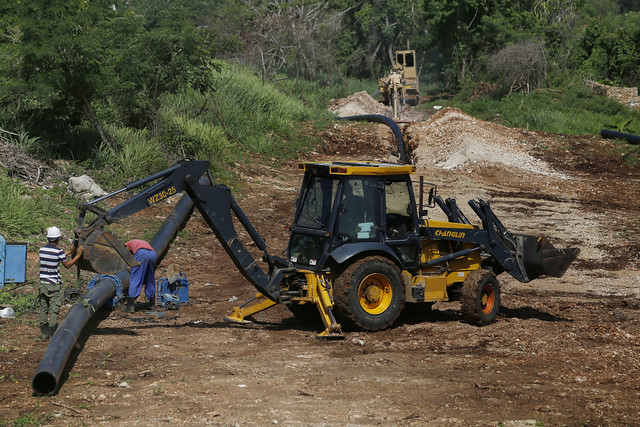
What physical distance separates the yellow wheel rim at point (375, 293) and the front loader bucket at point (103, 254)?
3.07 metres

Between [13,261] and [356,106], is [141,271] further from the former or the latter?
[356,106]

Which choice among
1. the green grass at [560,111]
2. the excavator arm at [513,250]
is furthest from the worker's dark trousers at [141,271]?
the green grass at [560,111]

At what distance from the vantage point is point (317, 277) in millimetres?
10570

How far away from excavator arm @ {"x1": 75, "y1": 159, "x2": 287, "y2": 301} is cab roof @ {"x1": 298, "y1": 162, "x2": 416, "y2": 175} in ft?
3.96

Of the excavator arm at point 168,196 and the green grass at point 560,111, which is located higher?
the green grass at point 560,111

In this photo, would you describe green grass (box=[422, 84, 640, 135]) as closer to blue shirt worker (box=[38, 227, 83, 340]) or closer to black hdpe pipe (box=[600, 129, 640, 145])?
black hdpe pipe (box=[600, 129, 640, 145])

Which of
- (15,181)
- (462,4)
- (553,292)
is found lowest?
(553,292)

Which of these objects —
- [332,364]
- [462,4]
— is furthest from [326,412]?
[462,4]

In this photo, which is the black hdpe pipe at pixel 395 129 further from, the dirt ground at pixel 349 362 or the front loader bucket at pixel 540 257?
the front loader bucket at pixel 540 257

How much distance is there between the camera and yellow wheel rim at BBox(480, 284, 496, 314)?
11688 millimetres

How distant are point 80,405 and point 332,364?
9.63ft

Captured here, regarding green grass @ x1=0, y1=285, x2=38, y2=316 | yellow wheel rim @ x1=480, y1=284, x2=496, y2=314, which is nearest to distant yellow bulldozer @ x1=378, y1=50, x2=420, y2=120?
yellow wheel rim @ x1=480, y1=284, x2=496, y2=314

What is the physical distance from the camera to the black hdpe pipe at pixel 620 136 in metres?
29.4

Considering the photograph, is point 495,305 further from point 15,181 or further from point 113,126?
point 113,126
